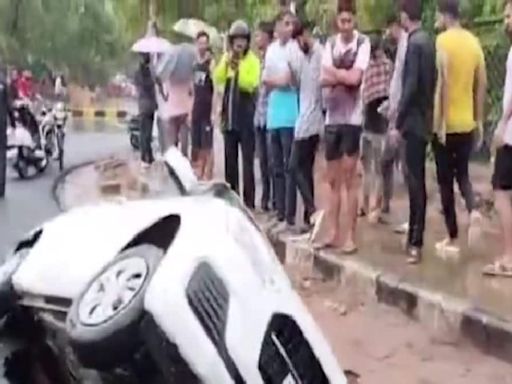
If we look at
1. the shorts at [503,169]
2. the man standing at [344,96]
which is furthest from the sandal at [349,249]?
Answer: the shorts at [503,169]

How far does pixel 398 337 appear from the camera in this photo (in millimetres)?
7547

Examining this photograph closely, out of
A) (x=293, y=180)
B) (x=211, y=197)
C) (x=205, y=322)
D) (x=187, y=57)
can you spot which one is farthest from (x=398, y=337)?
(x=187, y=57)

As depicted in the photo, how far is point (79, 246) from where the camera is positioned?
3525 mm

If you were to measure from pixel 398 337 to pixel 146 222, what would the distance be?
13.7ft

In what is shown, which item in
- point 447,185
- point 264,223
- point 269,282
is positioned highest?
point 269,282

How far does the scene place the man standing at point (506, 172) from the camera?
803 cm

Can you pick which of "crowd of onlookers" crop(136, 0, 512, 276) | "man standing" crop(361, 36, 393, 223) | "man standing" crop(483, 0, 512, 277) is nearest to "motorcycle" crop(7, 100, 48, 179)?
"crowd of onlookers" crop(136, 0, 512, 276)

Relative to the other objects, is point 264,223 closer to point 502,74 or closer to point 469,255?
point 469,255

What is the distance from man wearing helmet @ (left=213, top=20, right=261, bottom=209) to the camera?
466 inches

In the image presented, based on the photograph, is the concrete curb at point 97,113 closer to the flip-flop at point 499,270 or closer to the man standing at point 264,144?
the man standing at point 264,144

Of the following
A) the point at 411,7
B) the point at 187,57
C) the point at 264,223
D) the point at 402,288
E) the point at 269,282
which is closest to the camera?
the point at 269,282

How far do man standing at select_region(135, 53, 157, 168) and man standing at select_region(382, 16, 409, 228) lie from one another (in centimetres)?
577

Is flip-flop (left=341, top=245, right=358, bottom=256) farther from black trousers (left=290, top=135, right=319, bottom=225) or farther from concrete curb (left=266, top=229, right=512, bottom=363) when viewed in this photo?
black trousers (left=290, top=135, right=319, bottom=225)

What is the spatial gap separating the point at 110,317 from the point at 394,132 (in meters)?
6.10
